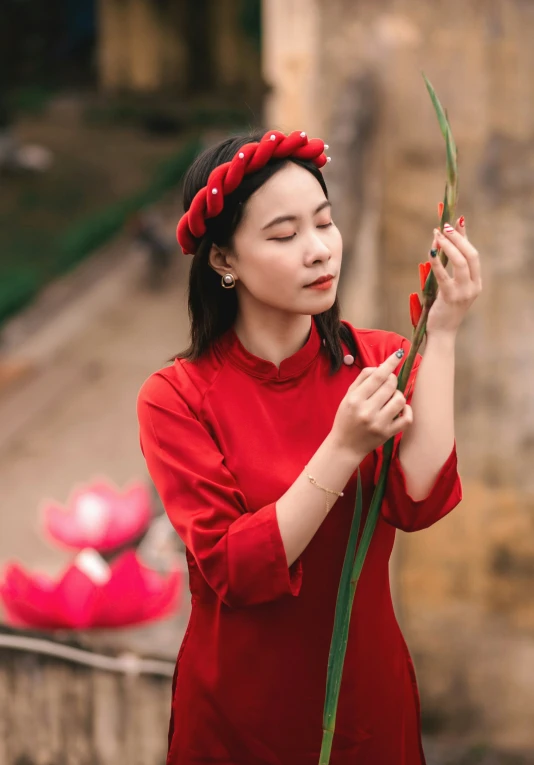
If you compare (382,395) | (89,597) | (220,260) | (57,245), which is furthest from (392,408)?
(57,245)

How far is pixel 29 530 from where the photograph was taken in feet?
21.2

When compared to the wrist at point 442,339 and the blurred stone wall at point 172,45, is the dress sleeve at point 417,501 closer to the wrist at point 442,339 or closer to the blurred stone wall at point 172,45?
the wrist at point 442,339

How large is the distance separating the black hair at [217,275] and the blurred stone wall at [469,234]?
7.12ft

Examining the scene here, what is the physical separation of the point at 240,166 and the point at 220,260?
0.52 ft

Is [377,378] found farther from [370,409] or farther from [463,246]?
[463,246]

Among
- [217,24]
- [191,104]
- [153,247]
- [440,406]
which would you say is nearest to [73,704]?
[440,406]

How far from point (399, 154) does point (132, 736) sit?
2666 mm

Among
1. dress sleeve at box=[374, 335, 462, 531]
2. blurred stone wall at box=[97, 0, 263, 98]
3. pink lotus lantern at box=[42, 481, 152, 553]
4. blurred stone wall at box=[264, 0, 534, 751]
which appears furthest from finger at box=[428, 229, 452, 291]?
blurred stone wall at box=[97, 0, 263, 98]

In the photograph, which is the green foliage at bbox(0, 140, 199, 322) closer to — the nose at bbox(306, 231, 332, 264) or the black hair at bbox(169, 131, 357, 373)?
the black hair at bbox(169, 131, 357, 373)

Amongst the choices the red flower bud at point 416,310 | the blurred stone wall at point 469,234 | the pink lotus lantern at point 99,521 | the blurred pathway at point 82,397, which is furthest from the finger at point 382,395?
the blurred pathway at point 82,397

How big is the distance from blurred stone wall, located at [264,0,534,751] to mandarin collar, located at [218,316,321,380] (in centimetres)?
220

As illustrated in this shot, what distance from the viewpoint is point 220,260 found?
171 cm

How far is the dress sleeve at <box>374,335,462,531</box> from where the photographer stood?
1616 mm

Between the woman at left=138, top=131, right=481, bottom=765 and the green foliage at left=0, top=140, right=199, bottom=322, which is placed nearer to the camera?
the woman at left=138, top=131, right=481, bottom=765
